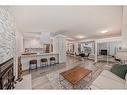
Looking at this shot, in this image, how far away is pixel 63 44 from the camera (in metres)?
6.55

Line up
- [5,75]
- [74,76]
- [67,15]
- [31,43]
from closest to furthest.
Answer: [5,75] < [74,76] < [67,15] < [31,43]

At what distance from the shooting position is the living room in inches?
100.0

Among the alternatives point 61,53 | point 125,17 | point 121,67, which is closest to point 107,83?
point 121,67

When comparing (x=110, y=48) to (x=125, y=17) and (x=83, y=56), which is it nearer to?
(x=83, y=56)

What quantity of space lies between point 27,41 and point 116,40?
7259 mm

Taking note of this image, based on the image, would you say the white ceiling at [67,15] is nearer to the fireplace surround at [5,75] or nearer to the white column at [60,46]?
the fireplace surround at [5,75]

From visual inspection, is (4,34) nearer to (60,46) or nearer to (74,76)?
(74,76)

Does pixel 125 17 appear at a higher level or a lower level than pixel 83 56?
higher

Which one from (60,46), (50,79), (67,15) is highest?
(67,15)

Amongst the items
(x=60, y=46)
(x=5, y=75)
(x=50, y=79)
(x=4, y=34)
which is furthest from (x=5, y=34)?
(x=60, y=46)

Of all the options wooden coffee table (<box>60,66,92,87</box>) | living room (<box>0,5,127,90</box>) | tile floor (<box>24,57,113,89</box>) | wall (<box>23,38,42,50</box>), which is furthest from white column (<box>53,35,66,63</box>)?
wooden coffee table (<box>60,66,92,87</box>)

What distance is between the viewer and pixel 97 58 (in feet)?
23.3
